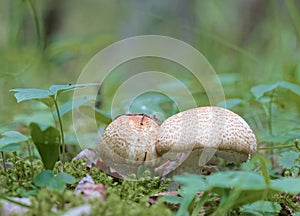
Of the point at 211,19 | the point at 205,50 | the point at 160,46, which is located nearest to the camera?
the point at 205,50

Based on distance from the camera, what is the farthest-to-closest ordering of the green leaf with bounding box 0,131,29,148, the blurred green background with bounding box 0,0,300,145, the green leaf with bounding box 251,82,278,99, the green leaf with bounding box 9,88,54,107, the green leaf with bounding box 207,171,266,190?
the blurred green background with bounding box 0,0,300,145
the green leaf with bounding box 251,82,278,99
the green leaf with bounding box 0,131,29,148
the green leaf with bounding box 9,88,54,107
the green leaf with bounding box 207,171,266,190

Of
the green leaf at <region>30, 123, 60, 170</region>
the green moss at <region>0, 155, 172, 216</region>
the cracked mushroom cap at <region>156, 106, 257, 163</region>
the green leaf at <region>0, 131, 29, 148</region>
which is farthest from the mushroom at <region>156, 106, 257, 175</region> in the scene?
the green leaf at <region>0, 131, 29, 148</region>

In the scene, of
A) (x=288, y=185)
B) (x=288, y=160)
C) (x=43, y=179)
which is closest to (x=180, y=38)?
(x=288, y=160)

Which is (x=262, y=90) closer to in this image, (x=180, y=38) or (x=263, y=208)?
(x=263, y=208)

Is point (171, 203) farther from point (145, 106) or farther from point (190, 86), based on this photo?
point (190, 86)

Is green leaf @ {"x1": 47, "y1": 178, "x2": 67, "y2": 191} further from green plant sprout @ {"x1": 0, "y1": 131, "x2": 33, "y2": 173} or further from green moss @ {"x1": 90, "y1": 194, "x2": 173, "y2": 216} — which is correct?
green plant sprout @ {"x1": 0, "y1": 131, "x2": 33, "y2": 173}

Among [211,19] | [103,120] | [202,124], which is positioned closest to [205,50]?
[211,19]
